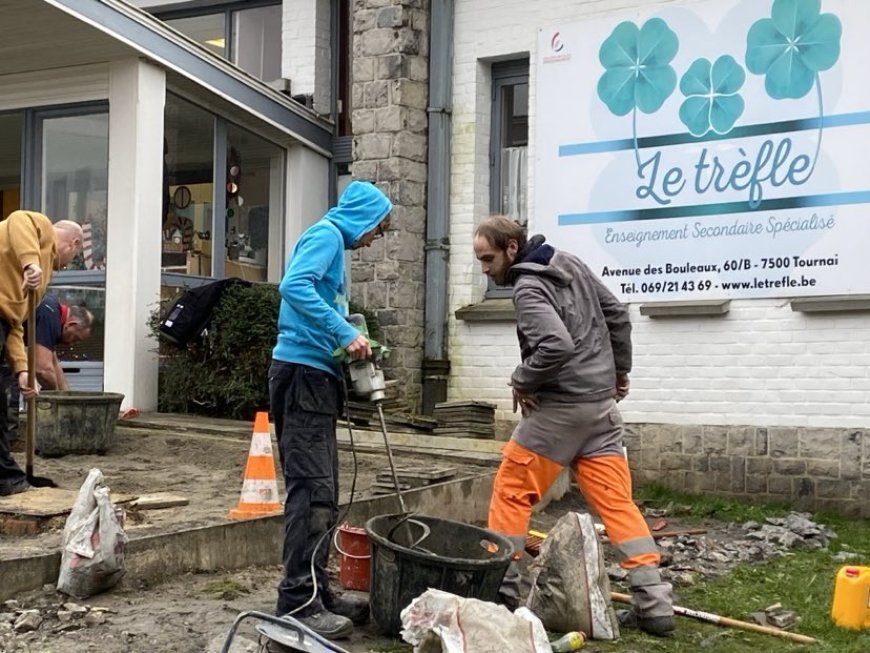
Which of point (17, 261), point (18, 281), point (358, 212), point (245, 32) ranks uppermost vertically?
point (245, 32)

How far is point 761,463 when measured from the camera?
29.9ft

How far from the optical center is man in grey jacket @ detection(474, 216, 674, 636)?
17.0 feet

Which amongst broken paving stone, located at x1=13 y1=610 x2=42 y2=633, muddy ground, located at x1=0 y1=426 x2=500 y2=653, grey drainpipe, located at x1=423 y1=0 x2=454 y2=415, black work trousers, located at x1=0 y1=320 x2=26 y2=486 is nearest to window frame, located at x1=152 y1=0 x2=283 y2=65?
grey drainpipe, located at x1=423 y1=0 x2=454 y2=415

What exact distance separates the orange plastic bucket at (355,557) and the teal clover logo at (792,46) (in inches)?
220

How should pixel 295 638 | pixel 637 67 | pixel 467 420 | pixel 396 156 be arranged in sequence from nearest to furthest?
pixel 295 638 → pixel 637 67 → pixel 467 420 → pixel 396 156

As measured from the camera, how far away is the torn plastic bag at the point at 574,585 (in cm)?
507

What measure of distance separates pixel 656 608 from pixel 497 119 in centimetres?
686

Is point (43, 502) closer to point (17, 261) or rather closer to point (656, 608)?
point (17, 261)

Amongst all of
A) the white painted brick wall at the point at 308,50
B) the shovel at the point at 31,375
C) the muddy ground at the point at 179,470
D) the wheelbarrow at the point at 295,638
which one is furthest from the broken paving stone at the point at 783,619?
the white painted brick wall at the point at 308,50

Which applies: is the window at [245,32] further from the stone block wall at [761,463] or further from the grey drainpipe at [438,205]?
the stone block wall at [761,463]

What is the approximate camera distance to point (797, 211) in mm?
9094

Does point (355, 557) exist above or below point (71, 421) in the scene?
below

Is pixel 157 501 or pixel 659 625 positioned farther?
pixel 157 501

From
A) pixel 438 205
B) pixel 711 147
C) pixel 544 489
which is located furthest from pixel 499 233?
pixel 438 205
